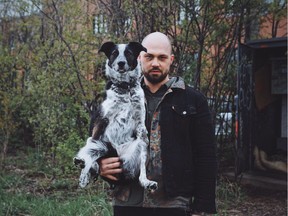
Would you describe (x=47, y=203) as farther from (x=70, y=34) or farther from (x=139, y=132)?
(x=139, y=132)

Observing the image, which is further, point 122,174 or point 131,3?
point 131,3

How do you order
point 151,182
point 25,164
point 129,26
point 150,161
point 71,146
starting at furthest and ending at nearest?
point 25,164, point 71,146, point 129,26, point 150,161, point 151,182

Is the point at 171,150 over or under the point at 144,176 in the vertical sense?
over

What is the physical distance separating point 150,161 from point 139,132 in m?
0.22

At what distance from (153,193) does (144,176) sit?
0.65 ft

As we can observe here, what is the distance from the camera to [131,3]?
695cm

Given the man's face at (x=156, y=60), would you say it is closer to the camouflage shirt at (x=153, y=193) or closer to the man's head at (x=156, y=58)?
the man's head at (x=156, y=58)

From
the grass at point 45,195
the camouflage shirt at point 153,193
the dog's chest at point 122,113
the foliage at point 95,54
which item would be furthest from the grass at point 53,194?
the dog's chest at point 122,113

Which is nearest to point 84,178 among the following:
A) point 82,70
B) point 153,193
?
point 153,193

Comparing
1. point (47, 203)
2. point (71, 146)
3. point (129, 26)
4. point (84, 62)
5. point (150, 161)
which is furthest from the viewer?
point (84, 62)

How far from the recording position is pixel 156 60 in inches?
109

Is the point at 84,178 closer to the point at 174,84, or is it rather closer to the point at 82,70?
the point at 174,84

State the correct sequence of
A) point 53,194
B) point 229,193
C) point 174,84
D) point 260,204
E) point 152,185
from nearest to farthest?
1. point 152,185
2. point 174,84
3. point 260,204
4. point 229,193
5. point 53,194

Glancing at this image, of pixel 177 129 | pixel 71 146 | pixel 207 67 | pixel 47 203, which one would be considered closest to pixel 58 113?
pixel 71 146
